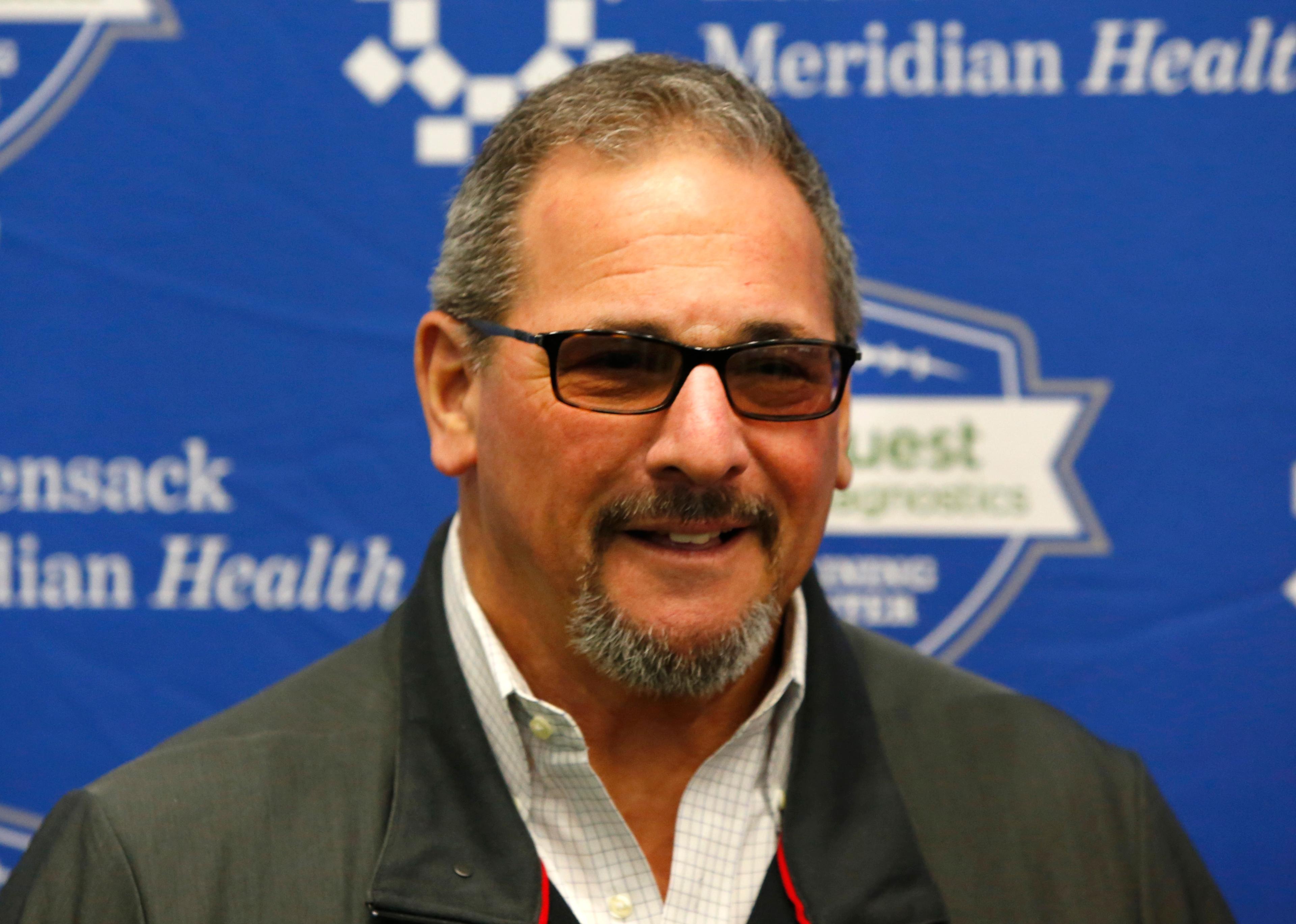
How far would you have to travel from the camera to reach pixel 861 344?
7.11 feet

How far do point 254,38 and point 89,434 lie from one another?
78 centimetres

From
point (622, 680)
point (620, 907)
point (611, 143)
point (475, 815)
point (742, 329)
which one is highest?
point (611, 143)

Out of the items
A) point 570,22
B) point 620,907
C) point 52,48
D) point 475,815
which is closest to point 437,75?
point 570,22

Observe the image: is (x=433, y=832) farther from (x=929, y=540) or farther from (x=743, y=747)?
(x=929, y=540)

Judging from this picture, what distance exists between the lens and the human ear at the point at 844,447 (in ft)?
5.24

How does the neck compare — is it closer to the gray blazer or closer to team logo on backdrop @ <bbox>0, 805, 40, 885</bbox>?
the gray blazer

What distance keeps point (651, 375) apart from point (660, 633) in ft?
0.99

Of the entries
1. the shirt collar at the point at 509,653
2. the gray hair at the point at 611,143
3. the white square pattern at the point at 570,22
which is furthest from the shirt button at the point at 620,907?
the white square pattern at the point at 570,22

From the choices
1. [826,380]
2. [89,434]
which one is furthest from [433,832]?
[89,434]

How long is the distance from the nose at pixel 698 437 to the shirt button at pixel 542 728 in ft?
1.06

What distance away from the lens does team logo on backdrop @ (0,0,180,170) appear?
2.20 m

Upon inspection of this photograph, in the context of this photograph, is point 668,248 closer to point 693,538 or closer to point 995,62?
point 693,538

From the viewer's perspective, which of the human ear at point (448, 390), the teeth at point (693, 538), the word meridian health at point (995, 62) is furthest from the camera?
the word meridian health at point (995, 62)

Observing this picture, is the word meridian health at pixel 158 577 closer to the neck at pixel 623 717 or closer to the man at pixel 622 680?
the man at pixel 622 680
